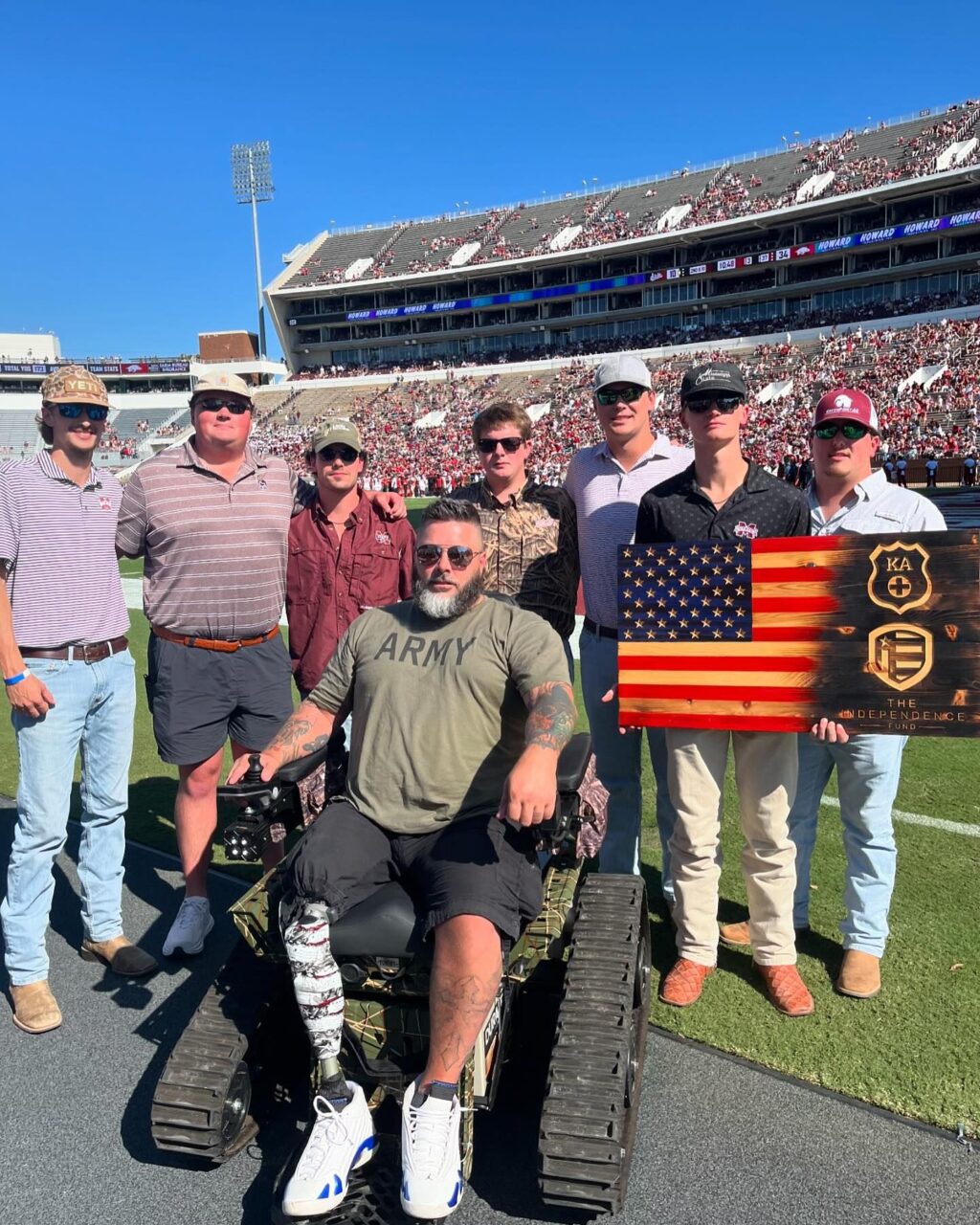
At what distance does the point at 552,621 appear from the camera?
388 centimetres

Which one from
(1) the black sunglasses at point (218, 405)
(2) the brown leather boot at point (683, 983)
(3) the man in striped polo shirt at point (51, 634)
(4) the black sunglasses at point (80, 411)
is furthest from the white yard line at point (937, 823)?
(4) the black sunglasses at point (80, 411)

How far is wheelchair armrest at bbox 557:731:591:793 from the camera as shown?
2664mm

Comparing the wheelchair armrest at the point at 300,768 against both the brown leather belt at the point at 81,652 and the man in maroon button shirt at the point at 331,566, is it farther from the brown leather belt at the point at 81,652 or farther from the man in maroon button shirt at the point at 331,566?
the brown leather belt at the point at 81,652

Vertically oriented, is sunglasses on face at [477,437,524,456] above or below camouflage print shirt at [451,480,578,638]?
above

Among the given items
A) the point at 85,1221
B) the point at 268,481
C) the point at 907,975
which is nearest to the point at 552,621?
the point at 268,481

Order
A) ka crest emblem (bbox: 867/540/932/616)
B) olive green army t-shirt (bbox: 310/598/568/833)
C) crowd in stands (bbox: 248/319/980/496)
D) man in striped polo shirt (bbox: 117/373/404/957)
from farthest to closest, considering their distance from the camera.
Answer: crowd in stands (bbox: 248/319/980/496), man in striped polo shirt (bbox: 117/373/404/957), ka crest emblem (bbox: 867/540/932/616), olive green army t-shirt (bbox: 310/598/568/833)

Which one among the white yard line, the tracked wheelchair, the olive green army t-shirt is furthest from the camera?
the white yard line

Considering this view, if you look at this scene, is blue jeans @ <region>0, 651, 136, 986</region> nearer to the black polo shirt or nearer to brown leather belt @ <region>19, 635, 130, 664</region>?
brown leather belt @ <region>19, 635, 130, 664</region>

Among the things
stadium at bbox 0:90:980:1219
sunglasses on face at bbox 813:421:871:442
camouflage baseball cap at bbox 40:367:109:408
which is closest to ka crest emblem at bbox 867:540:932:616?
sunglasses on face at bbox 813:421:871:442

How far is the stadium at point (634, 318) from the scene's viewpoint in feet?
130

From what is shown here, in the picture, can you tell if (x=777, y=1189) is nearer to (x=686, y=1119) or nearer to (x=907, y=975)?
(x=686, y=1119)

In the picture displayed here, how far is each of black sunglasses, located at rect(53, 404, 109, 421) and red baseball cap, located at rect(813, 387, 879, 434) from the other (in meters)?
2.56

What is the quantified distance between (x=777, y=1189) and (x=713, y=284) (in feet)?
201

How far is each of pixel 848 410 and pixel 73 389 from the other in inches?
107
